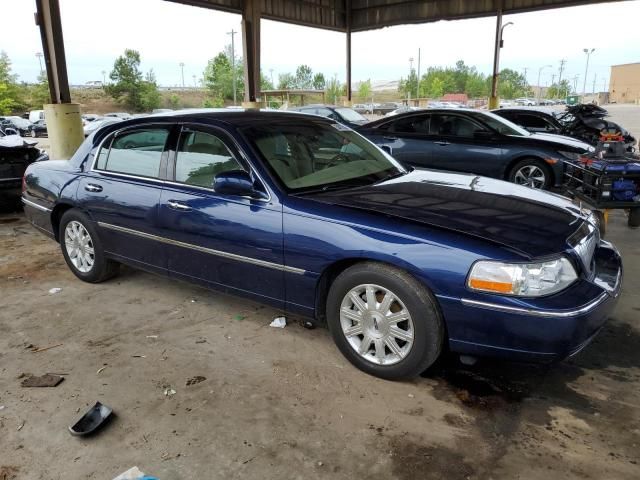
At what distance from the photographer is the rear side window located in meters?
3.95

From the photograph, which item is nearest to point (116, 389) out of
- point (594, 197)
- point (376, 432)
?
point (376, 432)

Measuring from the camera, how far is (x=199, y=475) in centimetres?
231

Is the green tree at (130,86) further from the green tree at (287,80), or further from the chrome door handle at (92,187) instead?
the chrome door handle at (92,187)

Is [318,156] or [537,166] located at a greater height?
[318,156]

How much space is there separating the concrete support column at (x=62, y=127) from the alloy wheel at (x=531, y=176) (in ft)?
26.7

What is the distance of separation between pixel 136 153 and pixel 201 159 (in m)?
0.79

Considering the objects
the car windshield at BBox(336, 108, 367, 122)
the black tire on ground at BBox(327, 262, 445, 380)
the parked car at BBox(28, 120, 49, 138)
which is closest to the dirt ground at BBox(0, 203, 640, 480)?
the black tire on ground at BBox(327, 262, 445, 380)

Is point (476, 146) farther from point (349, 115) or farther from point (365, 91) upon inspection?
point (365, 91)

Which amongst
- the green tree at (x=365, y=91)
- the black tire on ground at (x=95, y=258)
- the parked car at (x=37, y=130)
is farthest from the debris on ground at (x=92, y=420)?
the green tree at (x=365, y=91)

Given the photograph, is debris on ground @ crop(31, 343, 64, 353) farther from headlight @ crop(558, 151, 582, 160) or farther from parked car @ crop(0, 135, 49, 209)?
headlight @ crop(558, 151, 582, 160)

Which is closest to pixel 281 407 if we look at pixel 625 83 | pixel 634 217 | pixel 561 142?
pixel 634 217

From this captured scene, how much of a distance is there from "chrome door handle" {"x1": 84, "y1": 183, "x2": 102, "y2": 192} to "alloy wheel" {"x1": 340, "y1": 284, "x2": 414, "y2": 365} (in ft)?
8.18

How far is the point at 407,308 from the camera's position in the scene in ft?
9.18

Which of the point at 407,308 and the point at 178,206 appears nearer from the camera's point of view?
the point at 407,308
